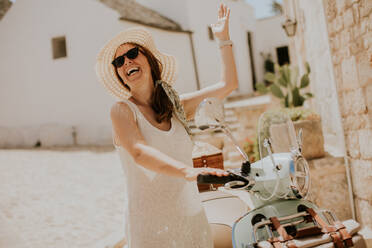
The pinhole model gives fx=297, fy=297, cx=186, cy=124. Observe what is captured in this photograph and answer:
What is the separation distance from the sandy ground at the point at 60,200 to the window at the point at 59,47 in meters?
5.29

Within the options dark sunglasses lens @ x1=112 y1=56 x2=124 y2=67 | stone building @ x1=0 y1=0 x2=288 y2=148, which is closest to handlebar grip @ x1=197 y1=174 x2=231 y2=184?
dark sunglasses lens @ x1=112 y1=56 x2=124 y2=67

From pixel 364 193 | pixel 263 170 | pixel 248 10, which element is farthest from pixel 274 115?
pixel 248 10

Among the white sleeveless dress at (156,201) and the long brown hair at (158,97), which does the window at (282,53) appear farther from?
the white sleeveless dress at (156,201)

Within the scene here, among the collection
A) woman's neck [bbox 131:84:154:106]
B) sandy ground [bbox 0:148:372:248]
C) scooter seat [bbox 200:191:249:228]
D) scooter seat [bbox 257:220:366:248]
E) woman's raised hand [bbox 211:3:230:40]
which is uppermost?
woman's raised hand [bbox 211:3:230:40]

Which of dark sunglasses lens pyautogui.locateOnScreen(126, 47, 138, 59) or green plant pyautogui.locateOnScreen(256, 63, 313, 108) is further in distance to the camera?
green plant pyautogui.locateOnScreen(256, 63, 313, 108)

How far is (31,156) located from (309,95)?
8.32 metres

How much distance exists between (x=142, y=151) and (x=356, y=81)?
110 inches

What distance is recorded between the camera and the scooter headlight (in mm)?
1263

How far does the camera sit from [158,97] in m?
1.67

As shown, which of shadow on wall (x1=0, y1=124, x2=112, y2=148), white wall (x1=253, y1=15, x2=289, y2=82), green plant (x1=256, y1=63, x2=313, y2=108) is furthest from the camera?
white wall (x1=253, y1=15, x2=289, y2=82)

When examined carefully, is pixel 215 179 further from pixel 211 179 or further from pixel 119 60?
pixel 119 60

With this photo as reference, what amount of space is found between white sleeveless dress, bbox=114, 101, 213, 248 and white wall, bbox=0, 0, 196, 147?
1065 centimetres

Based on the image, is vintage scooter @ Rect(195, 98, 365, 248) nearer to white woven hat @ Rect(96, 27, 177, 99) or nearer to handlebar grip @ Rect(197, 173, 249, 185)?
handlebar grip @ Rect(197, 173, 249, 185)

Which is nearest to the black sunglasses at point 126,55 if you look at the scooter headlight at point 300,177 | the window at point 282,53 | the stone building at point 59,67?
the scooter headlight at point 300,177
